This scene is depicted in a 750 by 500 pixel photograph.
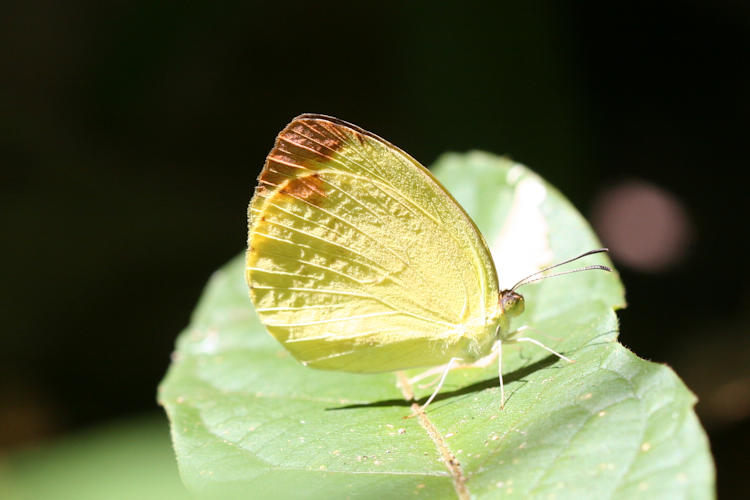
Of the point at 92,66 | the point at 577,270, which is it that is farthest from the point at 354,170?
the point at 92,66

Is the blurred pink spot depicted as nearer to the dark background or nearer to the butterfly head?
the dark background

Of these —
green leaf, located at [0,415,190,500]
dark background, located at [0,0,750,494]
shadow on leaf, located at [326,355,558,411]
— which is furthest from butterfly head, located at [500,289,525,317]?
dark background, located at [0,0,750,494]

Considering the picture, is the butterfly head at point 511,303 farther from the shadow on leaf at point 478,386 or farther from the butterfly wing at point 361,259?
the shadow on leaf at point 478,386

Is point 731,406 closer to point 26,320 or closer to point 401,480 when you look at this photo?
point 401,480

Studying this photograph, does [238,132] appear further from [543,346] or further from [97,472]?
[97,472]

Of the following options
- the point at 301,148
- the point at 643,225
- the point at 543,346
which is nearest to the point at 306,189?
the point at 301,148

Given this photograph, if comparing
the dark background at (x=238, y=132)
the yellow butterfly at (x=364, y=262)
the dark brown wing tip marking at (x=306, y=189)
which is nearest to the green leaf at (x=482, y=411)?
the yellow butterfly at (x=364, y=262)
